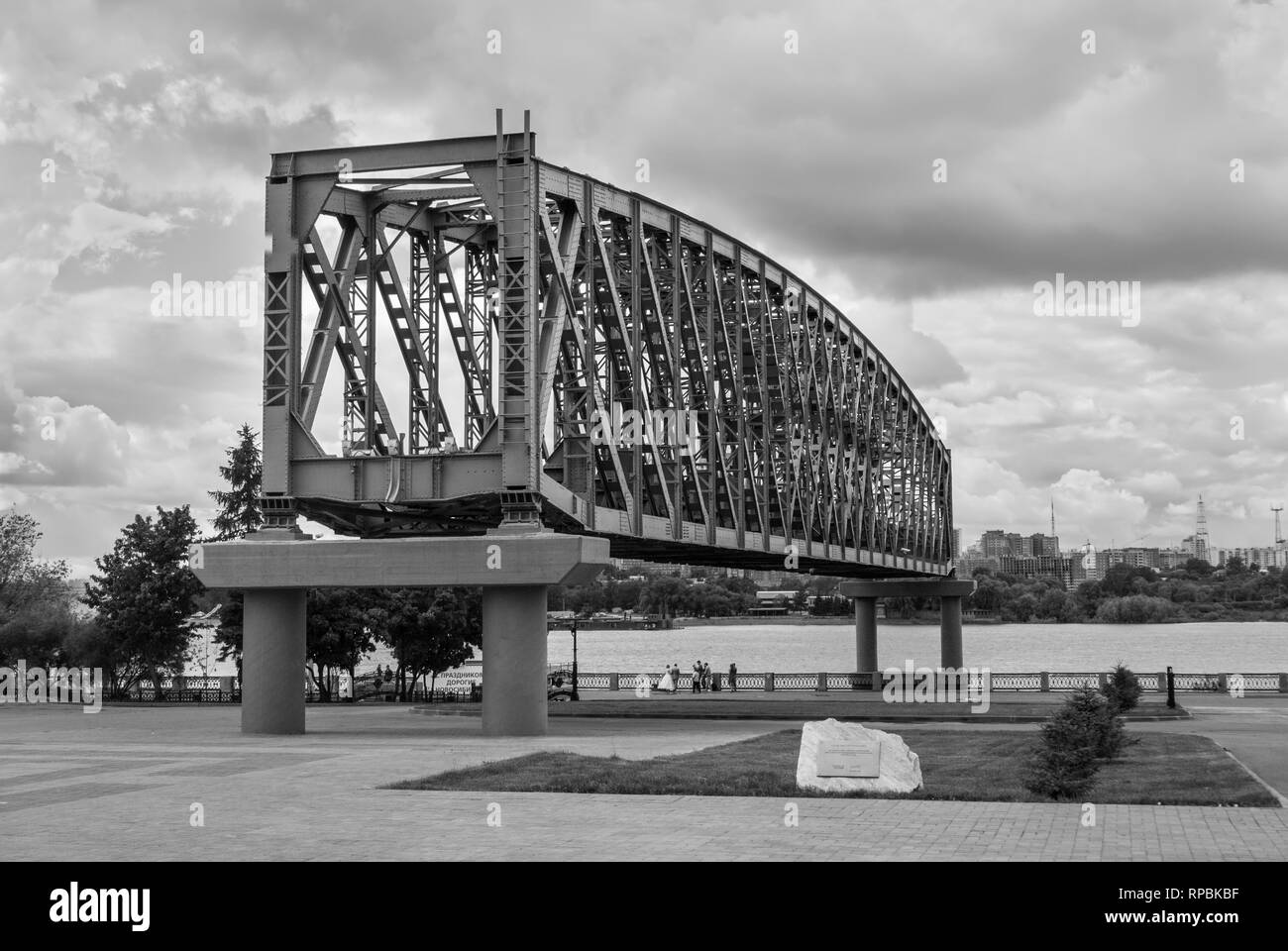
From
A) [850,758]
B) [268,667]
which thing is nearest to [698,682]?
[268,667]

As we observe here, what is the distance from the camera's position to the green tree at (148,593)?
64375 mm

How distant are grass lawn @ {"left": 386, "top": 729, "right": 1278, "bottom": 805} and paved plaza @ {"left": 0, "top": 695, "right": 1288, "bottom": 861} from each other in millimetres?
637

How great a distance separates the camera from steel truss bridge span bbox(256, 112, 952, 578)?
34094mm

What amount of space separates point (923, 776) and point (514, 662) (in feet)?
41.5

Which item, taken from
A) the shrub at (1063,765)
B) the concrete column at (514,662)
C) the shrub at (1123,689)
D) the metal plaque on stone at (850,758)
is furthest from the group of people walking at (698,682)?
the metal plaque on stone at (850,758)

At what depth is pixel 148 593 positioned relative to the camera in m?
64.3

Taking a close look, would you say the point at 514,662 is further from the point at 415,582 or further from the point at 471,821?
the point at 471,821

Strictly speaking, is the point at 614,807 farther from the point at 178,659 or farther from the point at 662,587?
the point at 662,587

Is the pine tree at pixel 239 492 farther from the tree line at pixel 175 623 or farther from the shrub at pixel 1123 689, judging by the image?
the shrub at pixel 1123 689

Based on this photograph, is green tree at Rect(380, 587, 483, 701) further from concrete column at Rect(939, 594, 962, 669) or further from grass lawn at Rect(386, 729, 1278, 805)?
grass lawn at Rect(386, 729, 1278, 805)

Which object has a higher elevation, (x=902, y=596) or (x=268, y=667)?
(x=902, y=596)

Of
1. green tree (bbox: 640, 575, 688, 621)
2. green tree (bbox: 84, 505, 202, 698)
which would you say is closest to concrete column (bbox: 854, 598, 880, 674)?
green tree (bbox: 84, 505, 202, 698)

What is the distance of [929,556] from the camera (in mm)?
95625

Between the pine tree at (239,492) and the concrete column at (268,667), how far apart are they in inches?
1574
